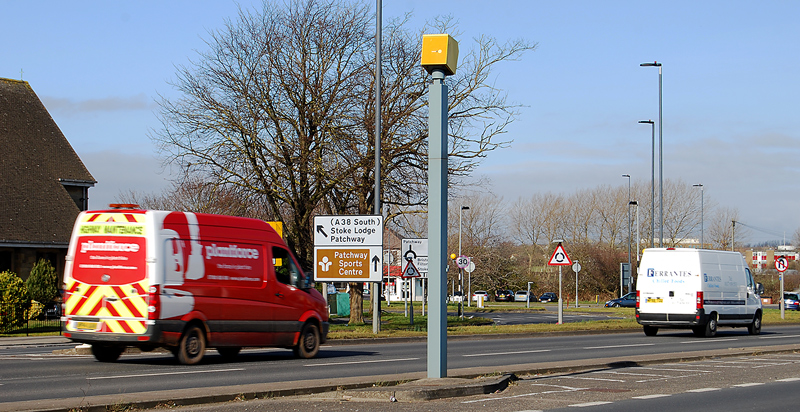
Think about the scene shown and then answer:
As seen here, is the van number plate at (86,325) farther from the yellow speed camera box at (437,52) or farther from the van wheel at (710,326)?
the van wheel at (710,326)

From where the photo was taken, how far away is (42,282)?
32.2m

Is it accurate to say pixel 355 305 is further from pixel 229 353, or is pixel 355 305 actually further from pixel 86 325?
pixel 86 325

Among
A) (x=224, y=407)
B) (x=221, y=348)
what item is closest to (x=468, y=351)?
(x=221, y=348)

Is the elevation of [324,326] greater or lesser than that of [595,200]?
lesser

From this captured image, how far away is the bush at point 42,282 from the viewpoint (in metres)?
32.0

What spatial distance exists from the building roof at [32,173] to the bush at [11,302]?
6.72m

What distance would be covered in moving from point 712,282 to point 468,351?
32.1ft

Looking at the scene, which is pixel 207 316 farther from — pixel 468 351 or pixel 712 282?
pixel 712 282

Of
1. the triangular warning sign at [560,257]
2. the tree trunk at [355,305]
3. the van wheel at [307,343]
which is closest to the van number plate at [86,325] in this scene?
the van wheel at [307,343]

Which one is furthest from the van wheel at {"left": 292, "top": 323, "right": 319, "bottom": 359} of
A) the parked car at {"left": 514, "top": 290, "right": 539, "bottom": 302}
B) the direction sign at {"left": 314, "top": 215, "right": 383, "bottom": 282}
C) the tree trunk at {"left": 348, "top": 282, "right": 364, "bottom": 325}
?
the parked car at {"left": 514, "top": 290, "right": 539, "bottom": 302}


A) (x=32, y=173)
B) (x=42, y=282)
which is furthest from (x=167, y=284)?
(x=32, y=173)

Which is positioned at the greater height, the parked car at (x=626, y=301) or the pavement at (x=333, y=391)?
the pavement at (x=333, y=391)

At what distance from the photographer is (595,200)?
8294 cm

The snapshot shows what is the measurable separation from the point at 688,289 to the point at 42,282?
23.6 metres
